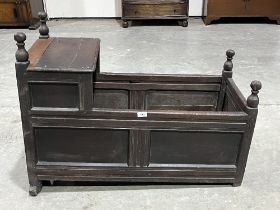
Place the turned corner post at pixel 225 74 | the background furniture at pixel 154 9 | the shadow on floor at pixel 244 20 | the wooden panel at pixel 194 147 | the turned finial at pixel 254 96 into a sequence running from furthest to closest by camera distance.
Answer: the shadow on floor at pixel 244 20 < the background furniture at pixel 154 9 < the turned corner post at pixel 225 74 < the wooden panel at pixel 194 147 < the turned finial at pixel 254 96

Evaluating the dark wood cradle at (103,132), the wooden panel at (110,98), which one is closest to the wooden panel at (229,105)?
the dark wood cradle at (103,132)

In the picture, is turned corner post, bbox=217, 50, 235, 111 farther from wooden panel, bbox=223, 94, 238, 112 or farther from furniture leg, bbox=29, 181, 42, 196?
furniture leg, bbox=29, 181, 42, 196

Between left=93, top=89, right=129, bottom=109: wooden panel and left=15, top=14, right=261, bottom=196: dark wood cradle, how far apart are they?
1.16 feet

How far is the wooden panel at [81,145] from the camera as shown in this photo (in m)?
1.74

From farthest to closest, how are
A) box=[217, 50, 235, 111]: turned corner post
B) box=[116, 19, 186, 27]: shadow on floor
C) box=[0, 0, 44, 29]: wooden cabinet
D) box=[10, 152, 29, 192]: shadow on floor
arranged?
box=[116, 19, 186, 27]: shadow on floor, box=[0, 0, 44, 29]: wooden cabinet, box=[217, 50, 235, 111]: turned corner post, box=[10, 152, 29, 192]: shadow on floor

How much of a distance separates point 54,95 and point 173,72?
2.16 meters

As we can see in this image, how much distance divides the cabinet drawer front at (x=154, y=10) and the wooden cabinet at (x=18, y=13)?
142 centimetres

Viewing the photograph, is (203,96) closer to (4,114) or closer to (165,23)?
(4,114)

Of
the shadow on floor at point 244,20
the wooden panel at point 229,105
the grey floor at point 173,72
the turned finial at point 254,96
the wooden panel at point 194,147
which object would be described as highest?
the turned finial at point 254,96

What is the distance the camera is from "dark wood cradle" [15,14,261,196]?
161 cm

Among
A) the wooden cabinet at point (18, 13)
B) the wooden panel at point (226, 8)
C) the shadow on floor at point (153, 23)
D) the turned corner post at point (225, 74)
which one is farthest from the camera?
the shadow on floor at point (153, 23)

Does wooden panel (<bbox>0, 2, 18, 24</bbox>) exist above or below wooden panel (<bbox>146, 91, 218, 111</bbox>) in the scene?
below

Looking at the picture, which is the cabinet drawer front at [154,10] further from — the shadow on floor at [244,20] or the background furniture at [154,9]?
the shadow on floor at [244,20]

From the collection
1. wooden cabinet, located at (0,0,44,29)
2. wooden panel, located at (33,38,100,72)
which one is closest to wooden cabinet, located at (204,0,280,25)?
wooden cabinet, located at (0,0,44,29)
